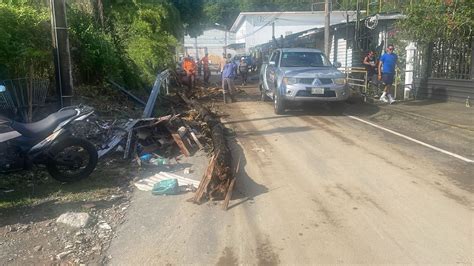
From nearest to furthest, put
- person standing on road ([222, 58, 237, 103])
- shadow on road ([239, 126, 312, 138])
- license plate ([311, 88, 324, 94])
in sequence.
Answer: shadow on road ([239, 126, 312, 138]), license plate ([311, 88, 324, 94]), person standing on road ([222, 58, 237, 103])

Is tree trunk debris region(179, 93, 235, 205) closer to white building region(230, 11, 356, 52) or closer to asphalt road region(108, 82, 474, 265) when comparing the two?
asphalt road region(108, 82, 474, 265)

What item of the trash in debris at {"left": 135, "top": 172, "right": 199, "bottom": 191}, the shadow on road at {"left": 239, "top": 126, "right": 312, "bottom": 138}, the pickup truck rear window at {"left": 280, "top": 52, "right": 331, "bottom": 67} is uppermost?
the pickup truck rear window at {"left": 280, "top": 52, "right": 331, "bottom": 67}

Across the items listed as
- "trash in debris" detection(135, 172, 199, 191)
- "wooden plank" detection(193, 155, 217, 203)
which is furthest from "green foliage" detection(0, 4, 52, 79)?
"wooden plank" detection(193, 155, 217, 203)

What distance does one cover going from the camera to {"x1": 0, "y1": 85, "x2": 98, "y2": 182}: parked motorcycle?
6227mm

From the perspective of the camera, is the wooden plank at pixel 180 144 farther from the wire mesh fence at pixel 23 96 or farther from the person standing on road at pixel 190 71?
the person standing on road at pixel 190 71

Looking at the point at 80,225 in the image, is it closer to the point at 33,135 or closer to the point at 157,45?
the point at 33,135

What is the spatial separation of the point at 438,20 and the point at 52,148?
12.4 meters

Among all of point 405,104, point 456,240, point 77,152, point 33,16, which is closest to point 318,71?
point 405,104

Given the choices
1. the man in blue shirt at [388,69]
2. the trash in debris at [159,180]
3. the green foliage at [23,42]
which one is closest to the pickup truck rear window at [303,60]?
the man in blue shirt at [388,69]

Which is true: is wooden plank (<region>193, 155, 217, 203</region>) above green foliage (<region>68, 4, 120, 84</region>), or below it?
below

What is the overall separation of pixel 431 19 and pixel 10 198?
13173mm

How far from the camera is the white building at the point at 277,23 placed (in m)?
56.2

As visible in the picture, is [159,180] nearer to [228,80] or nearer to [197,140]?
[197,140]

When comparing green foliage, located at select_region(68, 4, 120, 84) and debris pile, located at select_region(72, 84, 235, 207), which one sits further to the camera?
green foliage, located at select_region(68, 4, 120, 84)
